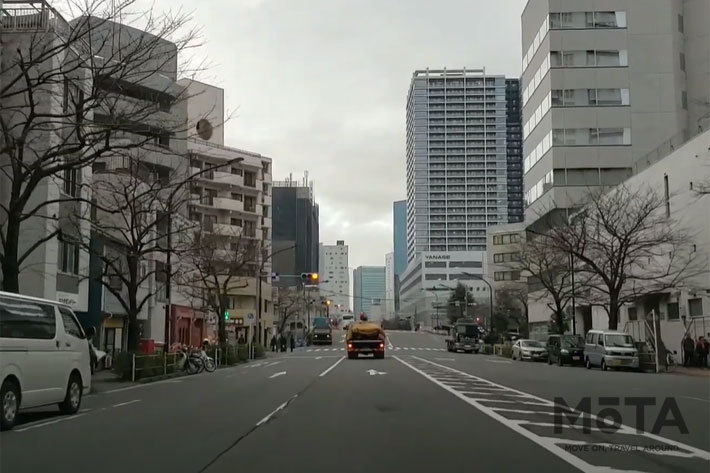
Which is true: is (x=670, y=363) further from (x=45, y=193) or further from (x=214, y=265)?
(x=45, y=193)

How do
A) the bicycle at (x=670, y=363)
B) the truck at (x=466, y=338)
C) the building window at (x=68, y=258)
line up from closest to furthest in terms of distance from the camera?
the building window at (x=68, y=258)
the bicycle at (x=670, y=363)
the truck at (x=466, y=338)

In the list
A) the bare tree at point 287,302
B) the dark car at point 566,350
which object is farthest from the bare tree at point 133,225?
the bare tree at point 287,302

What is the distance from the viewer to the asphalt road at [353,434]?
896cm

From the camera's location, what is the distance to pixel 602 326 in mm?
55250

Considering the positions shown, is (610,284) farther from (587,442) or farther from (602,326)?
(587,442)

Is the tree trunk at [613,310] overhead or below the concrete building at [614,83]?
below

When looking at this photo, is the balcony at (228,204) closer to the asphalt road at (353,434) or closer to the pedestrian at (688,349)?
the pedestrian at (688,349)

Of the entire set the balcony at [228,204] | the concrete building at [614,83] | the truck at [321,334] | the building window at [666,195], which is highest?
the concrete building at [614,83]

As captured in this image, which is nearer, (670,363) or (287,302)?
(670,363)

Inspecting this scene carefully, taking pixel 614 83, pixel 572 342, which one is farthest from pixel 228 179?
pixel 572 342

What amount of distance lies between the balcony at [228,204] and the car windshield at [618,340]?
49750 mm

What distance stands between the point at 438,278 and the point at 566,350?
12803cm

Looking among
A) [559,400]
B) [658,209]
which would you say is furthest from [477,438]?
[658,209]

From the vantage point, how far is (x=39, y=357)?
43.3 feet
